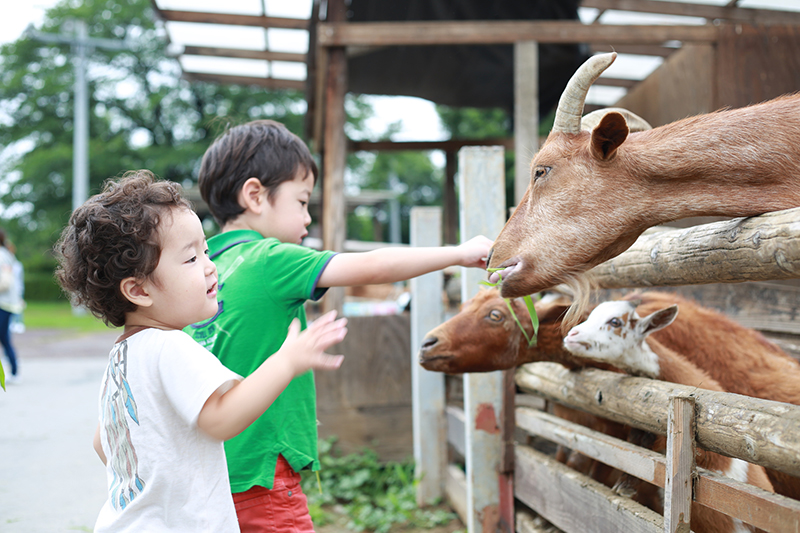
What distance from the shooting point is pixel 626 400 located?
7.74 ft

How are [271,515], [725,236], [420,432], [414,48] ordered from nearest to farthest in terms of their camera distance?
1. [725,236]
2. [271,515]
3. [420,432]
4. [414,48]

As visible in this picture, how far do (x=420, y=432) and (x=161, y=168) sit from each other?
79.7 ft

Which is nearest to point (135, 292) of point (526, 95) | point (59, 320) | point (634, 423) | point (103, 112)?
point (634, 423)

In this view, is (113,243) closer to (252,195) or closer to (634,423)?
(252,195)

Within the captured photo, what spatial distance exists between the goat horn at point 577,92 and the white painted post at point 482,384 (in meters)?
1.25

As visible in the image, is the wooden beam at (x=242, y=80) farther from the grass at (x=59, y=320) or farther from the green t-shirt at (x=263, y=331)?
the grass at (x=59, y=320)

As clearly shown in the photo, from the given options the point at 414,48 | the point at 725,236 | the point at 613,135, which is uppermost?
the point at 414,48

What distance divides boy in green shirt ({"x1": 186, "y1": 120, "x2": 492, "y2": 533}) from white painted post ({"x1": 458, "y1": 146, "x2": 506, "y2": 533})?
1.05 metres

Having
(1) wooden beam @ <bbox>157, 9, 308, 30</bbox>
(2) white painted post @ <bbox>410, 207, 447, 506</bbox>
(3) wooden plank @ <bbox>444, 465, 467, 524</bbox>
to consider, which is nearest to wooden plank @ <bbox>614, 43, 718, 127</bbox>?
(2) white painted post @ <bbox>410, 207, 447, 506</bbox>

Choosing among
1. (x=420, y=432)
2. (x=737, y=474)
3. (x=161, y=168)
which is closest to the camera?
(x=737, y=474)

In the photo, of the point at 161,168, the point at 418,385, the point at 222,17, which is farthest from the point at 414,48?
the point at 161,168

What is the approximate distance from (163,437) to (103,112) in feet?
105

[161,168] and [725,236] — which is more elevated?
[161,168]

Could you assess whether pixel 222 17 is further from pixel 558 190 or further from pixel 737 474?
pixel 737 474
